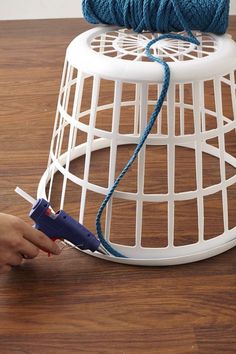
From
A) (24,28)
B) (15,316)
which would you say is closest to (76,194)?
(15,316)

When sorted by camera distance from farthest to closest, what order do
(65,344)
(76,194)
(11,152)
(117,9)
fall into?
1. (11,152)
2. (76,194)
3. (117,9)
4. (65,344)

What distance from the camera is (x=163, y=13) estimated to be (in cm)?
90

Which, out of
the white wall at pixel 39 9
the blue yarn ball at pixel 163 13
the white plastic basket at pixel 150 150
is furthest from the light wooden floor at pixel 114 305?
the white wall at pixel 39 9

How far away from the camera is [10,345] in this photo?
794 millimetres

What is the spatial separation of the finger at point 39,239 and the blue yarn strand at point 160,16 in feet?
0.25

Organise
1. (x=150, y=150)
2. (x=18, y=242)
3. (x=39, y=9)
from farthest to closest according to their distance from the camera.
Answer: (x=39, y=9) < (x=150, y=150) < (x=18, y=242)

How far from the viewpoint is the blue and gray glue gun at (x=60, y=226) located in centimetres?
86

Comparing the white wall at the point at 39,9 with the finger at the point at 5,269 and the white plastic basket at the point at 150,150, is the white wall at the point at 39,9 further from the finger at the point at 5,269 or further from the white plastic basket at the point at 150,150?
the finger at the point at 5,269

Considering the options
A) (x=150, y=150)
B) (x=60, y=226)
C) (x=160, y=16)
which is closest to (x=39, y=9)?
(x=150, y=150)

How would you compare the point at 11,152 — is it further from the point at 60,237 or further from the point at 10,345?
the point at 10,345

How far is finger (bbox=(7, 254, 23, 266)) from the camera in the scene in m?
0.87

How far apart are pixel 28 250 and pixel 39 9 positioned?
1.43m

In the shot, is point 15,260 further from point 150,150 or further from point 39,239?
point 150,150

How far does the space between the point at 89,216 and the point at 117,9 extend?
0.37m
